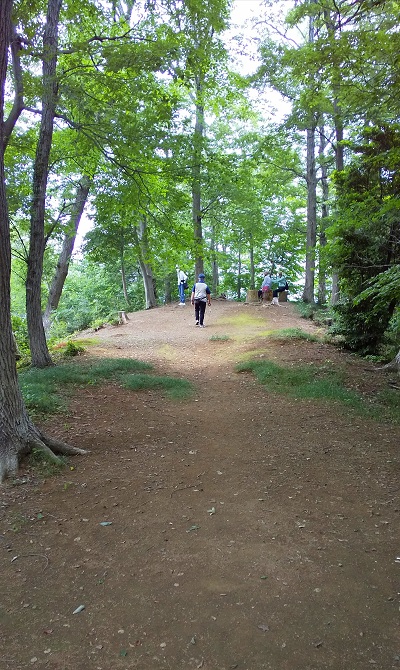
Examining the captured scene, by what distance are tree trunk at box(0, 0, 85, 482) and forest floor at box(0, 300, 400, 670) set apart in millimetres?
291

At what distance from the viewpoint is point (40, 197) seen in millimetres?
8062

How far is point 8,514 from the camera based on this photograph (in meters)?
3.65

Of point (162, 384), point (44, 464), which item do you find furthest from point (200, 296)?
point (44, 464)

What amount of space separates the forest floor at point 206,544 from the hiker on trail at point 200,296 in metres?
7.37

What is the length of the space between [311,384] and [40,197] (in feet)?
20.8

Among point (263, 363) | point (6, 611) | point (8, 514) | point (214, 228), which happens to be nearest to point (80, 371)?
point (263, 363)

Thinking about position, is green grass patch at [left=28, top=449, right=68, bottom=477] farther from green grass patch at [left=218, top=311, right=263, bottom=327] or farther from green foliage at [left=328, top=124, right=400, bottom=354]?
green grass patch at [left=218, top=311, right=263, bottom=327]

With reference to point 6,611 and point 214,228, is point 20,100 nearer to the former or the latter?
point 6,611

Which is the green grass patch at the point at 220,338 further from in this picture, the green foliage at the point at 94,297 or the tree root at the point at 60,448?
the green foliage at the point at 94,297

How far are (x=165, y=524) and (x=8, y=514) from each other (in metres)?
1.40

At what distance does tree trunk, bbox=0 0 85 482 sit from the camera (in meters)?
4.20

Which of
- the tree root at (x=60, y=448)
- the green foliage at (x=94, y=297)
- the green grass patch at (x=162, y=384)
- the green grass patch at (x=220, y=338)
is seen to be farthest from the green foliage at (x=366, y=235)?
the green foliage at (x=94, y=297)

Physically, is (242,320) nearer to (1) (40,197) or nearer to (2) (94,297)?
(1) (40,197)

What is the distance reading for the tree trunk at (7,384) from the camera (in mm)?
4199
